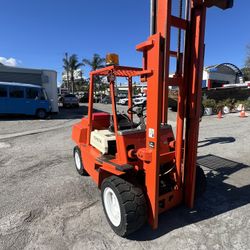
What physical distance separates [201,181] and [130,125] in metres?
1.55

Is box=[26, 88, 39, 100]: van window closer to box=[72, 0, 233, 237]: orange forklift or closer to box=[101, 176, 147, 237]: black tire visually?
box=[72, 0, 233, 237]: orange forklift

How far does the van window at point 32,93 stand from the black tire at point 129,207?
13.8 metres

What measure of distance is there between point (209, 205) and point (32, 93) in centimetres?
1423

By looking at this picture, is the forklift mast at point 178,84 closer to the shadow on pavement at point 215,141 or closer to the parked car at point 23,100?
the shadow on pavement at point 215,141

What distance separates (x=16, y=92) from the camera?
14.4m

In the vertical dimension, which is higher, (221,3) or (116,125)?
(221,3)

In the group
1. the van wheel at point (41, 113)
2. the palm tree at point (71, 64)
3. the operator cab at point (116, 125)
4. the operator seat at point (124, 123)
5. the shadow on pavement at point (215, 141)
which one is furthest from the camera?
the palm tree at point (71, 64)

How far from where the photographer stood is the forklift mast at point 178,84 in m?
2.59

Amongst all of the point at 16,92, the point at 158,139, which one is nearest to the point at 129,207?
the point at 158,139

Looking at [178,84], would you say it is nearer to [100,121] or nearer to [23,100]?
[100,121]

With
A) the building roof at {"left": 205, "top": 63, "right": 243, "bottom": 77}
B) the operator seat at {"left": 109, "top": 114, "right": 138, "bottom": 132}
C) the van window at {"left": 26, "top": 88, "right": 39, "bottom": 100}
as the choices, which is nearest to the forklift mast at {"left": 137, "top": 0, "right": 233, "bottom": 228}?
the operator seat at {"left": 109, "top": 114, "right": 138, "bottom": 132}

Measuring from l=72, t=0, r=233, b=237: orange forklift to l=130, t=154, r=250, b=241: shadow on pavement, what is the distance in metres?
0.17

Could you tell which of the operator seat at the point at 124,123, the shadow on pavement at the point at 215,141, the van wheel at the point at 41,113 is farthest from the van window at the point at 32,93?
the operator seat at the point at 124,123

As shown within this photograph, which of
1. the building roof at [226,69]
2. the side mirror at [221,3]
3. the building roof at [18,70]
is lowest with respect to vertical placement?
the side mirror at [221,3]
